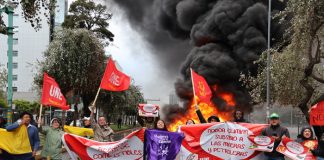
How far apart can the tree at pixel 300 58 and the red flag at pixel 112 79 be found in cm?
607

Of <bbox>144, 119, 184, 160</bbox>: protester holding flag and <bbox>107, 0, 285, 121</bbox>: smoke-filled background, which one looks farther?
<bbox>107, 0, 285, 121</bbox>: smoke-filled background

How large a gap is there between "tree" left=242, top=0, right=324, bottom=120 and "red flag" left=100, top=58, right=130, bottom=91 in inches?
239

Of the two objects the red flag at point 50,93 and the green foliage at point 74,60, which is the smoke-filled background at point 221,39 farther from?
the red flag at point 50,93

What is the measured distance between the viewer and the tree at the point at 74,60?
28.1 m

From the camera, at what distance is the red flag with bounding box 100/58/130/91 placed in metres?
11.0

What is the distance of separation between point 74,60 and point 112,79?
57.5 feet

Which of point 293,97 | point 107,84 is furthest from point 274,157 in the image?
point 293,97

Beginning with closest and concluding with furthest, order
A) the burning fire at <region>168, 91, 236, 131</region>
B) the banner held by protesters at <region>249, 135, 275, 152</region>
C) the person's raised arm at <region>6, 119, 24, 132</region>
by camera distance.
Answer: the person's raised arm at <region>6, 119, 24, 132</region> → the banner held by protesters at <region>249, 135, 275, 152</region> → the burning fire at <region>168, 91, 236, 131</region>

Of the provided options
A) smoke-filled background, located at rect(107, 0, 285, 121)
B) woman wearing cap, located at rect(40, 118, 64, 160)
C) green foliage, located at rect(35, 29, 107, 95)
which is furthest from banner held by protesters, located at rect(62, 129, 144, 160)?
green foliage, located at rect(35, 29, 107, 95)

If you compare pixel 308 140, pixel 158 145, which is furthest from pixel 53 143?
pixel 308 140

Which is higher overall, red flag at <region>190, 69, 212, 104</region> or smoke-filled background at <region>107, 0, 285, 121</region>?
smoke-filled background at <region>107, 0, 285, 121</region>

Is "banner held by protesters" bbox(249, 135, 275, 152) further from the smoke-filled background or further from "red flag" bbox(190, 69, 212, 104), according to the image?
the smoke-filled background

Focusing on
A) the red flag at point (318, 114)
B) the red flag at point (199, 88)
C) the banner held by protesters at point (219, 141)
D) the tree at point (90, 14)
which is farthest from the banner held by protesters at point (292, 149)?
the tree at point (90, 14)

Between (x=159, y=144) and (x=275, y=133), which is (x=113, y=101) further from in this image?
(x=275, y=133)
